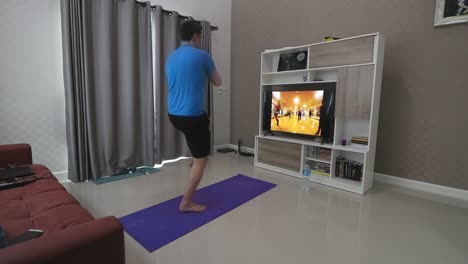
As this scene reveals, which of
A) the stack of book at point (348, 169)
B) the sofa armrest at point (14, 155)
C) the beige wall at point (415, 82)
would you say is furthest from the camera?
the stack of book at point (348, 169)

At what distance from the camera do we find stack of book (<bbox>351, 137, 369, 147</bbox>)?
2673mm

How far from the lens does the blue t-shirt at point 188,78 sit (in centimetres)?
187

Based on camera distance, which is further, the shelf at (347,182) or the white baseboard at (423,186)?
the shelf at (347,182)

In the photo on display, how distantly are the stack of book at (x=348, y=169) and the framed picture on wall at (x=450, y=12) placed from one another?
1.64m

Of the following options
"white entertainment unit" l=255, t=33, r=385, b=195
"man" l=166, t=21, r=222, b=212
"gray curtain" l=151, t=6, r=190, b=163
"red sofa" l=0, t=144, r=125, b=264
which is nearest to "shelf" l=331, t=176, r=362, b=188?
"white entertainment unit" l=255, t=33, r=385, b=195

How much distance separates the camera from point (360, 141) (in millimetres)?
2723

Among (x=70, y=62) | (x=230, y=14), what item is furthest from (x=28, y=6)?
(x=230, y=14)

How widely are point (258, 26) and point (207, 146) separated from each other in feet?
9.26

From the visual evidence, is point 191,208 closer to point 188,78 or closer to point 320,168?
point 188,78

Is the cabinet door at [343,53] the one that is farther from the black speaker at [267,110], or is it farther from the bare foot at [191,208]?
the bare foot at [191,208]

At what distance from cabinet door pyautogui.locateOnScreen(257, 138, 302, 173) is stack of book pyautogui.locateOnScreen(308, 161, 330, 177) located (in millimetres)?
174

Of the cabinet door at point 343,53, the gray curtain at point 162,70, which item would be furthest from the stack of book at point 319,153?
the gray curtain at point 162,70

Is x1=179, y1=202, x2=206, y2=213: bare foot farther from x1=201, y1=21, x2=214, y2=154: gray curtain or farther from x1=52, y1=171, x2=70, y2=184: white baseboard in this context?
x1=201, y1=21, x2=214, y2=154: gray curtain

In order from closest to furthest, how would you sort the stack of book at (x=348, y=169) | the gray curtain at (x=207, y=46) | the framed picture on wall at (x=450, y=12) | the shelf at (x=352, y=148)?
the framed picture on wall at (x=450, y=12) → the shelf at (x=352, y=148) → the stack of book at (x=348, y=169) → the gray curtain at (x=207, y=46)
